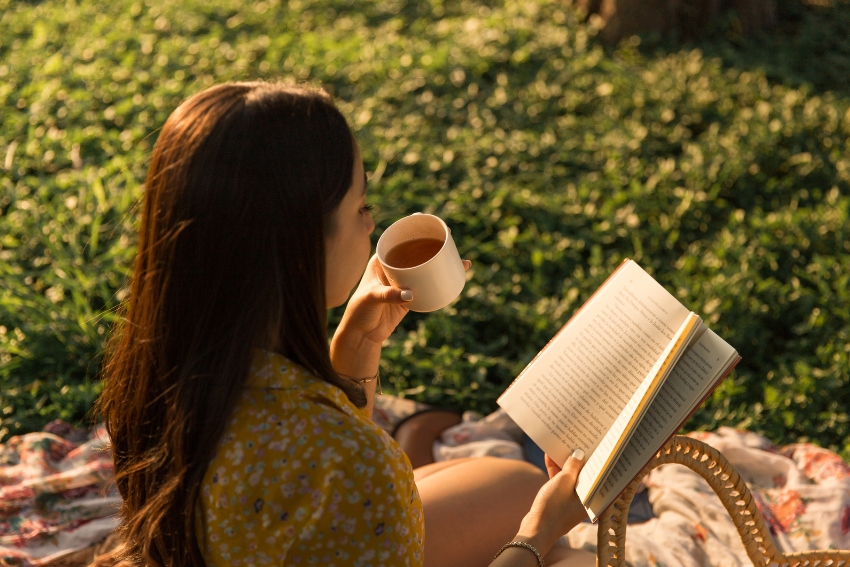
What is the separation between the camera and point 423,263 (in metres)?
1.86

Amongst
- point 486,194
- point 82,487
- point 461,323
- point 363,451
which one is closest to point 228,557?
point 363,451

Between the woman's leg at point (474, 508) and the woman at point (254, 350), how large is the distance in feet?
1.76

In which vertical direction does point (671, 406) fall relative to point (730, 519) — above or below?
above

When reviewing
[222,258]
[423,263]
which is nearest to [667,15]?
[423,263]

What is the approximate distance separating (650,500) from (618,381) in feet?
3.68

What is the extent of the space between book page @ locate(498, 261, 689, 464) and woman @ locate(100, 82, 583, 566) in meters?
0.36

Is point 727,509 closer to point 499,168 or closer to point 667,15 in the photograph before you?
point 499,168

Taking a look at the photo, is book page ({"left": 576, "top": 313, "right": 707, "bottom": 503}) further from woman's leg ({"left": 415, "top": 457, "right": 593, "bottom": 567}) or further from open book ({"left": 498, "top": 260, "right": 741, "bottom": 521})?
woman's leg ({"left": 415, "top": 457, "right": 593, "bottom": 567})

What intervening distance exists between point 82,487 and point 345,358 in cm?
119

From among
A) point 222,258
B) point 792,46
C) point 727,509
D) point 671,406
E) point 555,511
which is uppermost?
point 222,258

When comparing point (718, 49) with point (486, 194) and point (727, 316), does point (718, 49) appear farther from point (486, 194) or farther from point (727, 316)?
point (727, 316)

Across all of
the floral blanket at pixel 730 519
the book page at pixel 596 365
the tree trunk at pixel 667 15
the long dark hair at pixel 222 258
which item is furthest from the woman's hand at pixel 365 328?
the tree trunk at pixel 667 15

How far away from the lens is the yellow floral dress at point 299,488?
136 centimetres

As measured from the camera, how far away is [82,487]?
2641 mm
